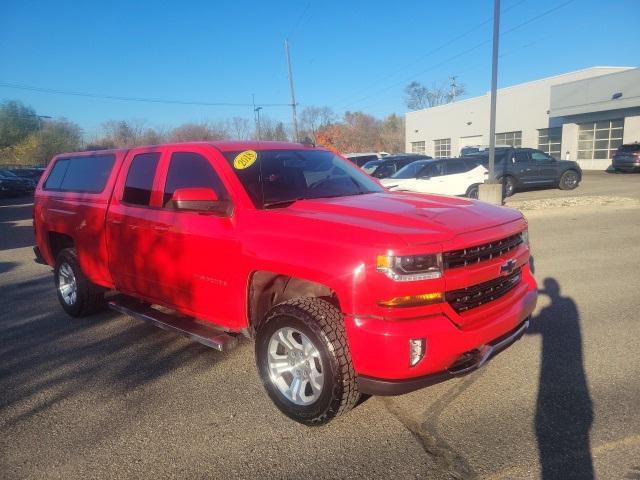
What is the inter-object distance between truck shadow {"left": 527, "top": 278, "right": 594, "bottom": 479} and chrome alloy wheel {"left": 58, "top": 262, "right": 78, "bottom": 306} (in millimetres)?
4898

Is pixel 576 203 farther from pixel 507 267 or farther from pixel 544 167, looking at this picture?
pixel 507 267

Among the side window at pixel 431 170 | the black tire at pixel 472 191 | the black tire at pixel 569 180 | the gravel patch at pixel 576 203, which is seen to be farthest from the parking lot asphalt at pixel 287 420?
the black tire at pixel 569 180

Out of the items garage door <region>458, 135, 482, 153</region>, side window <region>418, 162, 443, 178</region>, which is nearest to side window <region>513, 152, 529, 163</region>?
side window <region>418, 162, 443, 178</region>

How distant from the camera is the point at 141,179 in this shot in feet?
14.8

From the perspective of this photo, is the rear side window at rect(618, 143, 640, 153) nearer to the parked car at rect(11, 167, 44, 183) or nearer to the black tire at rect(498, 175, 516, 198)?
the black tire at rect(498, 175, 516, 198)

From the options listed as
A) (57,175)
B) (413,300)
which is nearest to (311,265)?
(413,300)

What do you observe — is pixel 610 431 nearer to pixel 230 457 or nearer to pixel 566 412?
pixel 566 412

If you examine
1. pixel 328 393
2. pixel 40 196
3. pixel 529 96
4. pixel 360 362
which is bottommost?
A: pixel 328 393

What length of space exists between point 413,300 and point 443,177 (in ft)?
41.5

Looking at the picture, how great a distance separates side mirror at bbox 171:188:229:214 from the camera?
342 cm

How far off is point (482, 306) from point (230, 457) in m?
1.86

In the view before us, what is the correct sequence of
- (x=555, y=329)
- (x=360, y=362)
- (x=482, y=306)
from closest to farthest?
(x=360, y=362), (x=482, y=306), (x=555, y=329)

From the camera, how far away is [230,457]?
2.85 metres

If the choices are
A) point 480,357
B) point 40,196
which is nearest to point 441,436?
point 480,357
